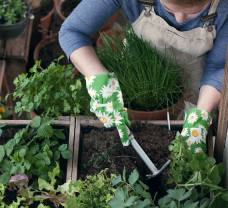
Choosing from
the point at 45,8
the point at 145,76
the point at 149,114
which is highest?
the point at 45,8

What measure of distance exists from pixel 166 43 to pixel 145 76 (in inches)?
5.6

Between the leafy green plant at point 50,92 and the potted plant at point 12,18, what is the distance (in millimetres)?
845

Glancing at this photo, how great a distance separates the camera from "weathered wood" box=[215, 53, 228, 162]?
45.8 inches

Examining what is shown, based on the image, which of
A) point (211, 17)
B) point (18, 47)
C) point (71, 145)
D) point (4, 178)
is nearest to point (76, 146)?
point (71, 145)

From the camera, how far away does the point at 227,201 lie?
1.11 m

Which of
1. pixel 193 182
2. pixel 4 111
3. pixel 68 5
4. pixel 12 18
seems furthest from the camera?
pixel 68 5

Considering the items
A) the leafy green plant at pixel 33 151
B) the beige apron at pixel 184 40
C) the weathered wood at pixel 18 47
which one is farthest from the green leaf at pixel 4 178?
the weathered wood at pixel 18 47

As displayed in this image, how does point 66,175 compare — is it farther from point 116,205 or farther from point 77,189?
point 116,205

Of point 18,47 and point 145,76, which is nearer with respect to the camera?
point 145,76

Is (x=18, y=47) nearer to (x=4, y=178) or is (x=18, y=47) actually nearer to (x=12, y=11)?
(x=12, y=11)

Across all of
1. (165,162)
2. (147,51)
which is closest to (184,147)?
(165,162)

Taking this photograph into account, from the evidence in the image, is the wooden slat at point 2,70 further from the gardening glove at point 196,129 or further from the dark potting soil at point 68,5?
the gardening glove at point 196,129

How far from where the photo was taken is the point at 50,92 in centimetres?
149

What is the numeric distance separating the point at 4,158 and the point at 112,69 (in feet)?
1.74
